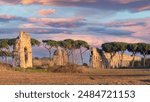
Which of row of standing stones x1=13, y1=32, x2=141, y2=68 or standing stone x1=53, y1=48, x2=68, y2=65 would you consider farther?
standing stone x1=53, y1=48, x2=68, y2=65

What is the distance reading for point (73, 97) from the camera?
7.95 meters

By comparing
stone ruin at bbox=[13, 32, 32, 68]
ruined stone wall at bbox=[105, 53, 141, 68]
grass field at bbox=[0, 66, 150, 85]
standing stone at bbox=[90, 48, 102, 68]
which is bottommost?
ruined stone wall at bbox=[105, 53, 141, 68]

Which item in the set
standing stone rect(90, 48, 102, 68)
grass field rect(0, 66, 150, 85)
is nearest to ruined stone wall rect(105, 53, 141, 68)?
standing stone rect(90, 48, 102, 68)

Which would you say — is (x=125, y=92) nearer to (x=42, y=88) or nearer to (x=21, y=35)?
(x=42, y=88)

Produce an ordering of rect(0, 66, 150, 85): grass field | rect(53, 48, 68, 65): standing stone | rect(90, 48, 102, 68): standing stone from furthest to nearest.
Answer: rect(90, 48, 102, 68): standing stone, rect(53, 48, 68, 65): standing stone, rect(0, 66, 150, 85): grass field

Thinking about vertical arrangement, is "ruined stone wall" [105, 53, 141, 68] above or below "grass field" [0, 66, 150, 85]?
below

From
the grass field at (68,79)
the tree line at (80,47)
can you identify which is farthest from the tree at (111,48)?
the grass field at (68,79)

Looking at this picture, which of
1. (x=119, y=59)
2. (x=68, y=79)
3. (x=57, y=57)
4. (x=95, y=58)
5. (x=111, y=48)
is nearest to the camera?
(x=68, y=79)

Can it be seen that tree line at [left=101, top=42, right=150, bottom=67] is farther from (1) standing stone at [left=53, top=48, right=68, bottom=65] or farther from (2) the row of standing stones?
(1) standing stone at [left=53, top=48, right=68, bottom=65]

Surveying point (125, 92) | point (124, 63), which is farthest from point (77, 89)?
point (124, 63)

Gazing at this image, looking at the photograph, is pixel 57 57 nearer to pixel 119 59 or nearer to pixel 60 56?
pixel 60 56

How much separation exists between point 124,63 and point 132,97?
60118 mm

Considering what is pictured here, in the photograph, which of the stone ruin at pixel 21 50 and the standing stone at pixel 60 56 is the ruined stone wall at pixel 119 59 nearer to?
the standing stone at pixel 60 56

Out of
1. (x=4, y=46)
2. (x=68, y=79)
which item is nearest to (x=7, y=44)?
(x=4, y=46)
